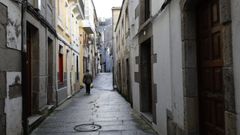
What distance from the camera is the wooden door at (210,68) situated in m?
4.01

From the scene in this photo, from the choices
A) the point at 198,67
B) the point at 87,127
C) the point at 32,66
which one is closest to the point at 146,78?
the point at 87,127

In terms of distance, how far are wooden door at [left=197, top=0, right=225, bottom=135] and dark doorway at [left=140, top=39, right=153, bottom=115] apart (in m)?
4.63

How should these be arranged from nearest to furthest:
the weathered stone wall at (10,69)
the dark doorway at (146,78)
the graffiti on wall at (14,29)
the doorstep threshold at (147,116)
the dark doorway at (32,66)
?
Result: the weathered stone wall at (10,69)
the graffiti on wall at (14,29)
the doorstep threshold at (147,116)
the dark doorway at (32,66)
the dark doorway at (146,78)

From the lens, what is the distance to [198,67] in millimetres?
4762

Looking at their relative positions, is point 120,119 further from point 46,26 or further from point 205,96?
point 205,96

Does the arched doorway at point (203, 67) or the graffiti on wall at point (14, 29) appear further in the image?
the graffiti on wall at point (14, 29)

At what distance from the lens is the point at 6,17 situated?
18.3ft

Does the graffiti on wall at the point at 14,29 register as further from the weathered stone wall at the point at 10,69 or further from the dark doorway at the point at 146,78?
the dark doorway at the point at 146,78

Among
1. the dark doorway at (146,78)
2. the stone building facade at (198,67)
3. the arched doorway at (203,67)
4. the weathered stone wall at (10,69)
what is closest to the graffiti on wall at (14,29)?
the weathered stone wall at (10,69)

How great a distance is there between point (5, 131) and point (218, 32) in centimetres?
382

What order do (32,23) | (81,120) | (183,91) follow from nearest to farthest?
1. (183,91)
2. (32,23)
3. (81,120)

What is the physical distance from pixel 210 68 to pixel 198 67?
1.47 feet

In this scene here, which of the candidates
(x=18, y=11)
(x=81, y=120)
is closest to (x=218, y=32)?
(x=18, y=11)

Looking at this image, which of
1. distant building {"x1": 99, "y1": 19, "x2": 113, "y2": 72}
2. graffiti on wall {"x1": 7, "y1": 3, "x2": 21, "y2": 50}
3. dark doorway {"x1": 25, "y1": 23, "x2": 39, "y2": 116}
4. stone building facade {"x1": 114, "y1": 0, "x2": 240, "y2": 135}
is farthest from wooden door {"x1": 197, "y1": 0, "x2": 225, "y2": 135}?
distant building {"x1": 99, "y1": 19, "x2": 113, "y2": 72}
